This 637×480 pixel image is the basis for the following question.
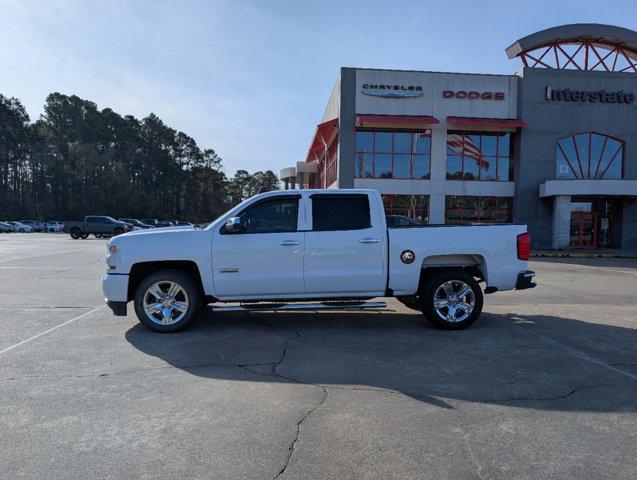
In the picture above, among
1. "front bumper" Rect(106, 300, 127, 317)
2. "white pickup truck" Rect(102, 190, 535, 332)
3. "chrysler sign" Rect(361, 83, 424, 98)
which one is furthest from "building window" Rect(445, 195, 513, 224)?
"front bumper" Rect(106, 300, 127, 317)

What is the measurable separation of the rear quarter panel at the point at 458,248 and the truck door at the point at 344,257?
0.20m

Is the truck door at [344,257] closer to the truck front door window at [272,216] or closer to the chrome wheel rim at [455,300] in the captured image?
the truck front door window at [272,216]

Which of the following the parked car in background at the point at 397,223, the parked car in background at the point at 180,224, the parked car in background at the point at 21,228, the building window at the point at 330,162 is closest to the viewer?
the parked car in background at the point at 397,223

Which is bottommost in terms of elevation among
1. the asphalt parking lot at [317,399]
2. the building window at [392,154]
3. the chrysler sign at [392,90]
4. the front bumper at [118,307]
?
the asphalt parking lot at [317,399]

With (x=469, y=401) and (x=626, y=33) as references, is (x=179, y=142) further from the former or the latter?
(x=469, y=401)

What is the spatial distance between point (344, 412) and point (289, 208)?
3431 mm

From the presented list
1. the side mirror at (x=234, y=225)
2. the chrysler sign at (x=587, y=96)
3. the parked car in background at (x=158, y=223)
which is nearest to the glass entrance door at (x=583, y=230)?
the chrysler sign at (x=587, y=96)

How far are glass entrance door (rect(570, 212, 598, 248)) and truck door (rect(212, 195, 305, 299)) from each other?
94.1 ft

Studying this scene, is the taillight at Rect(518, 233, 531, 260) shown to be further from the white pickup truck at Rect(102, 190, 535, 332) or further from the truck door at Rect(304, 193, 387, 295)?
the truck door at Rect(304, 193, 387, 295)

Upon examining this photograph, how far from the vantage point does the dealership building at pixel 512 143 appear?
2800 cm

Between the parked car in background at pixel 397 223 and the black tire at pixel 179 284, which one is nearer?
the black tire at pixel 179 284

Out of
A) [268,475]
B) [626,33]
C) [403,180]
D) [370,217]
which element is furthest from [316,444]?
[626,33]

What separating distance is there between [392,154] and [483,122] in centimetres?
573

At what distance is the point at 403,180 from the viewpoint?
28703mm
